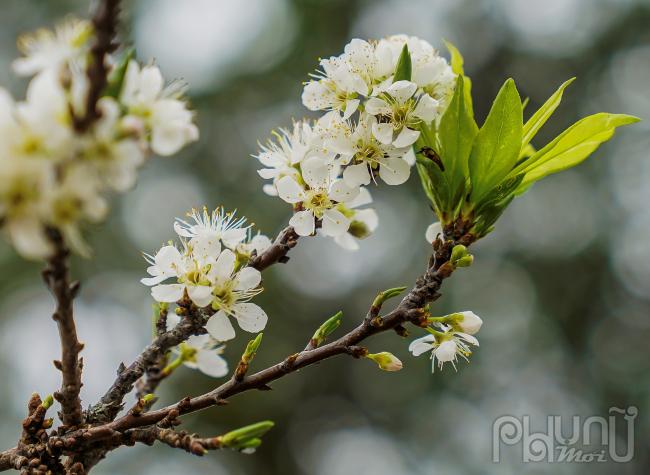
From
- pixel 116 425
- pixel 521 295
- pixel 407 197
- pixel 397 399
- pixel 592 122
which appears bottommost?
pixel 116 425

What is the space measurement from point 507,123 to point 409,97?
23 cm

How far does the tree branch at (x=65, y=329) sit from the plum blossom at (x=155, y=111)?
0.57 ft

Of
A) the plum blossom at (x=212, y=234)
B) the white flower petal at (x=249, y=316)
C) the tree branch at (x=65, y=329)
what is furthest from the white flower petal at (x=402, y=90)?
the tree branch at (x=65, y=329)

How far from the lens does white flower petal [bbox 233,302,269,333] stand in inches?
47.8

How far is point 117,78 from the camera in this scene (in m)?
0.83

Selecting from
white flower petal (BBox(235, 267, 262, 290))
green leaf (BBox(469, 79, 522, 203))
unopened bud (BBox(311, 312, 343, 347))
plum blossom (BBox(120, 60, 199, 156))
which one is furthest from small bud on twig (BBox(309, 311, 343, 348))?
plum blossom (BBox(120, 60, 199, 156))

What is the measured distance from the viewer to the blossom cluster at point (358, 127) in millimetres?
1206

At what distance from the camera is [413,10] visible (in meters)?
8.41

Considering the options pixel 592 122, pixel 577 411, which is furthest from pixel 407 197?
pixel 592 122

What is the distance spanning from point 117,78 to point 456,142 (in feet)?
2.30

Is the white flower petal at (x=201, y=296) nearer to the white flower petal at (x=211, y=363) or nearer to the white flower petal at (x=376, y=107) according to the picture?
the white flower petal at (x=211, y=363)

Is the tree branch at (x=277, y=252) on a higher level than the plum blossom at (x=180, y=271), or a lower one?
higher

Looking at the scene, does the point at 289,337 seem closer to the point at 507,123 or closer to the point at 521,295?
the point at 521,295

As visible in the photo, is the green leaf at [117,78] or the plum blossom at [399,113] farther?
the plum blossom at [399,113]
